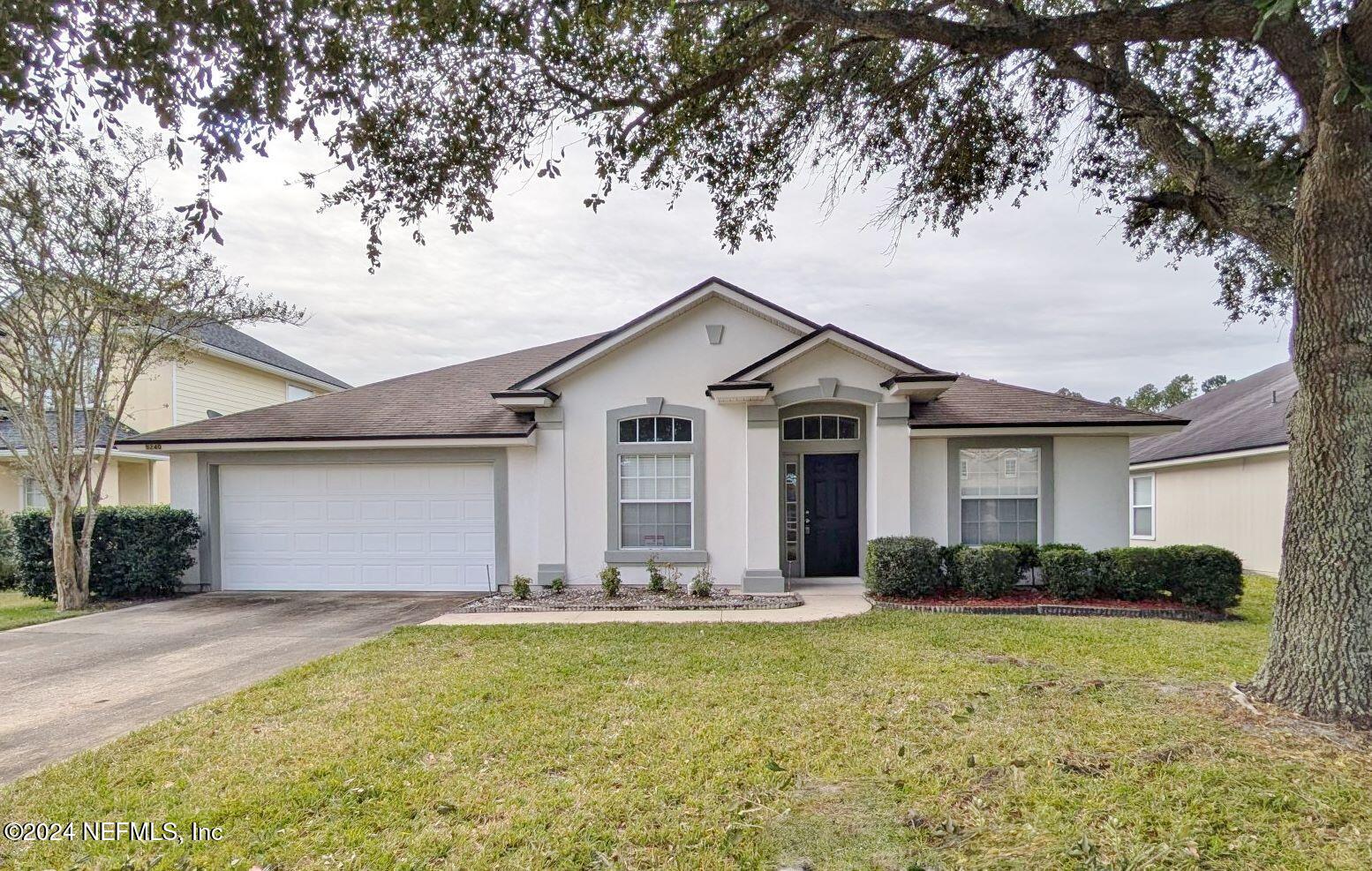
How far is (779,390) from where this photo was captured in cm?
1093

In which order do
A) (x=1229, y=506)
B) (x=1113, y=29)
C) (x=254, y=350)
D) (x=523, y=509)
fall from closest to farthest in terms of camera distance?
(x=1113, y=29)
(x=523, y=509)
(x=1229, y=506)
(x=254, y=350)

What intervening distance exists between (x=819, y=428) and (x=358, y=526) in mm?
8579

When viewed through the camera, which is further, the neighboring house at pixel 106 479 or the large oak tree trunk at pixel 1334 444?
the neighboring house at pixel 106 479

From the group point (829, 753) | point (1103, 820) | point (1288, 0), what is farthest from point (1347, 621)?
point (1288, 0)

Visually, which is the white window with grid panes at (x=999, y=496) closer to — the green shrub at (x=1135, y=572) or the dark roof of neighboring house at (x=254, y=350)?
the green shrub at (x=1135, y=572)

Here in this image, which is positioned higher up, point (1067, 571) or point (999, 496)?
point (999, 496)

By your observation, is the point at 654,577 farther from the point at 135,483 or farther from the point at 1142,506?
the point at 1142,506

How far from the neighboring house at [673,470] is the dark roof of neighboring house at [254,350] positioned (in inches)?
276

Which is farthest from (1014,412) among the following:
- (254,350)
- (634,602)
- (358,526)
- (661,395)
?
(254,350)

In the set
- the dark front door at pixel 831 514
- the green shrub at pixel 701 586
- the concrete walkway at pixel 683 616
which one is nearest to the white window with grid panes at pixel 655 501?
the green shrub at pixel 701 586

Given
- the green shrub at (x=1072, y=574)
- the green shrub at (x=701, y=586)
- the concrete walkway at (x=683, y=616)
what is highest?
the green shrub at (x=1072, y=574)

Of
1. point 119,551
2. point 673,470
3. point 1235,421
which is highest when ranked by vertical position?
point 1235,421

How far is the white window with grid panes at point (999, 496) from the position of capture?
37.5ft

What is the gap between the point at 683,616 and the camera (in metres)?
9.25
